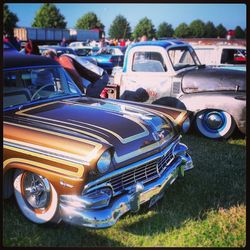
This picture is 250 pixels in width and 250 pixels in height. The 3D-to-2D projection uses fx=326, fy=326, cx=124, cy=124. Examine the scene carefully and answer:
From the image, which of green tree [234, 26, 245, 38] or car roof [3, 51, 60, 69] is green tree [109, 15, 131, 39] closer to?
green tree [234, 26, 245, 38]

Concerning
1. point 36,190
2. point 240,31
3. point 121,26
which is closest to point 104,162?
point 36,190

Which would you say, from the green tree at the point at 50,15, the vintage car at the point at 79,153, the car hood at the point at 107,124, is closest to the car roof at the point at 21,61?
the vintage car at the point at 79,153

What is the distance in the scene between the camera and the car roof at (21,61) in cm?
327

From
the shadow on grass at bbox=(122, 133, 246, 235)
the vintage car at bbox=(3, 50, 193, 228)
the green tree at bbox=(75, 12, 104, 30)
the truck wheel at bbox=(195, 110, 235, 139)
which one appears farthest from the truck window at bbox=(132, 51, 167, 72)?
the vintage car at bbox=(3, 50, 193, 228)

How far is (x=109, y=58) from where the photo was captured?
44.4 feet

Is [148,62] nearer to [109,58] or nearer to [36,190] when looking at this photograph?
[36,190]

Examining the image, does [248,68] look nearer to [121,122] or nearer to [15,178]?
[121,122]

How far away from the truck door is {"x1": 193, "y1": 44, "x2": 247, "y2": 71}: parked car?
2.82 meters

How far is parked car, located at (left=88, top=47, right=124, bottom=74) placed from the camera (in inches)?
531

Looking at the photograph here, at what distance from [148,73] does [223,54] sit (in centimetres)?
319

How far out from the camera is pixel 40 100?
11.1 feet

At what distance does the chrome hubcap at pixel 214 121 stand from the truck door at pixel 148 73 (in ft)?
2.68

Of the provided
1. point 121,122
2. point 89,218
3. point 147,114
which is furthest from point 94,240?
point 147,114

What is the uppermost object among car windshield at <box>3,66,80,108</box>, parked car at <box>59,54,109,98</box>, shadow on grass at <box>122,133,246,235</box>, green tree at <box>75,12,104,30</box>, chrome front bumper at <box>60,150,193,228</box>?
green tree at <box>75,12,104,30</box>
